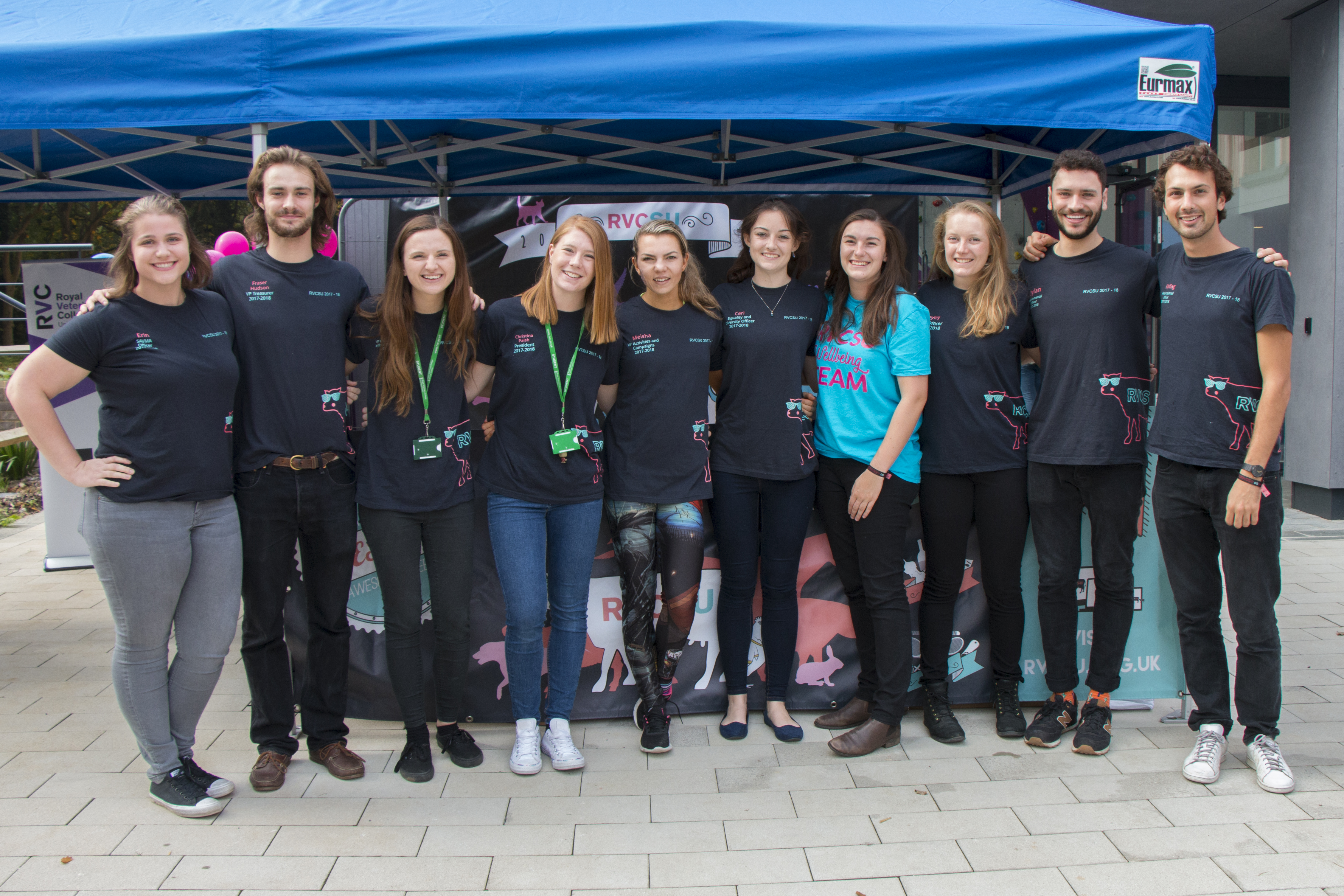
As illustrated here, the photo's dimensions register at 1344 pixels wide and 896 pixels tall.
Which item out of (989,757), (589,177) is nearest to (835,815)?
(989,757)

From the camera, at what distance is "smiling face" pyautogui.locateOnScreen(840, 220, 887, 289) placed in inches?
116

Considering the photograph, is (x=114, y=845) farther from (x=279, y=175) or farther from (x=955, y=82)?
(x=955, y=82)

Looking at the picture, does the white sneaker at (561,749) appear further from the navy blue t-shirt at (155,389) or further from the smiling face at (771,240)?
the smiling face at (771,240)

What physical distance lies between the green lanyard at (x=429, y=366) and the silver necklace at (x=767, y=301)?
1.00 metres

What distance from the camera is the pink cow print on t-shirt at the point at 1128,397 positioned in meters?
2.86

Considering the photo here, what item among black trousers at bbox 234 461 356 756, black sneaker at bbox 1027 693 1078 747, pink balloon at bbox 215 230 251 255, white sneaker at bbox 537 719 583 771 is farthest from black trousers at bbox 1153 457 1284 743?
pink balloon at bbox 215 230 251 255

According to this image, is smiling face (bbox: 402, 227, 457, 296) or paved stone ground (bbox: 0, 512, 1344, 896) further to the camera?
smiling face (bbox: 402, 227, 457, 296)

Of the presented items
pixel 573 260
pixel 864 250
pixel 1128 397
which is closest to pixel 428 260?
pixel 573 260

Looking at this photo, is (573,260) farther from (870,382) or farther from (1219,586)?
(1219,586)

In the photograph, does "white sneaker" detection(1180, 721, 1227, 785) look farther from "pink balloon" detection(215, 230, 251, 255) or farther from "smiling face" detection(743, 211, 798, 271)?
"pink balloon" detection(215, 230, 251, 255)

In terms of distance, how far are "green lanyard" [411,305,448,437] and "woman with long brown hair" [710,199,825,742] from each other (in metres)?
0.89

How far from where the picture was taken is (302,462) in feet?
8.61

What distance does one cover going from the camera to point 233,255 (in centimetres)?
270

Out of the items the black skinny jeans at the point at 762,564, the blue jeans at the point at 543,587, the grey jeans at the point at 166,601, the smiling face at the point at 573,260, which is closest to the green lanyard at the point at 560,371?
the smiling face at the point at 573,260
